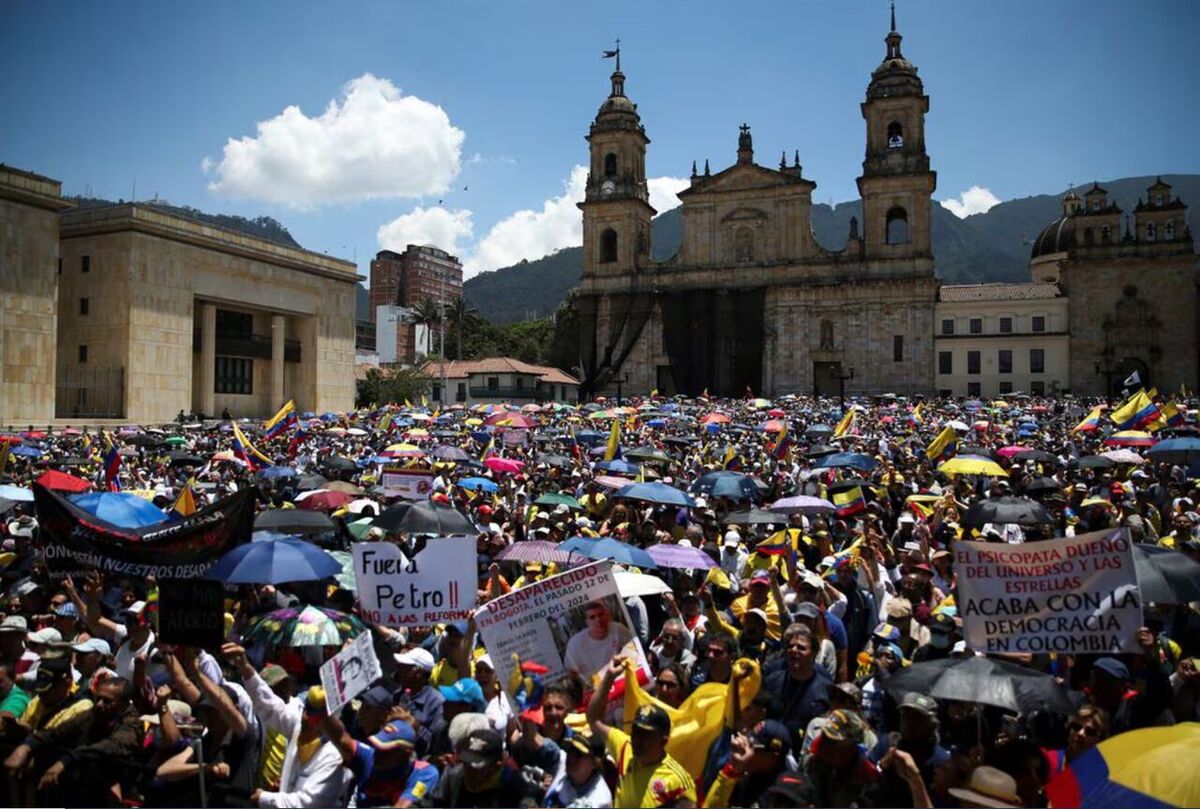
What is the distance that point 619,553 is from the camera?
7734mm

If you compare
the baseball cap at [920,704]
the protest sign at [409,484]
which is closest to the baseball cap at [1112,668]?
the baseball cap at [920,704]

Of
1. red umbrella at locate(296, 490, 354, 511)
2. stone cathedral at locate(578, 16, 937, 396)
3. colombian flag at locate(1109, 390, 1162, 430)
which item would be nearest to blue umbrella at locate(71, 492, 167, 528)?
red umbrella at locate(296, 490, 354, 511)

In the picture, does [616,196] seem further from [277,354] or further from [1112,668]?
[1112,668]

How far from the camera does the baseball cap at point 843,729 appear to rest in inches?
158

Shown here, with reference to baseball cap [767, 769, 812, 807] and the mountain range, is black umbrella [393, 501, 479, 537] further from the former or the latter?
the mountain range

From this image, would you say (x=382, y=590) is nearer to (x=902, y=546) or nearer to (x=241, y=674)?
(x=241, y=674)

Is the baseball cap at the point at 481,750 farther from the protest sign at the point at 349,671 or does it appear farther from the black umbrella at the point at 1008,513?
the black umbrella at the point at 1008,513

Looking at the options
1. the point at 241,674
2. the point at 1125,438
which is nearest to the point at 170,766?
the point at 241,674

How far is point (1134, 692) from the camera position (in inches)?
199

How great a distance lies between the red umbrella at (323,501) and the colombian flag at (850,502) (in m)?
6.38

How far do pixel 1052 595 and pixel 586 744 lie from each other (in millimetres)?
2782

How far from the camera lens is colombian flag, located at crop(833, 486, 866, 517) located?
11516 millimetres

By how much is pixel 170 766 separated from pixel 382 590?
1.86 metres

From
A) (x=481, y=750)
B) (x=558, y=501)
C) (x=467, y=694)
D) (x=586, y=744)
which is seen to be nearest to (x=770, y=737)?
(x=586, y=744)
